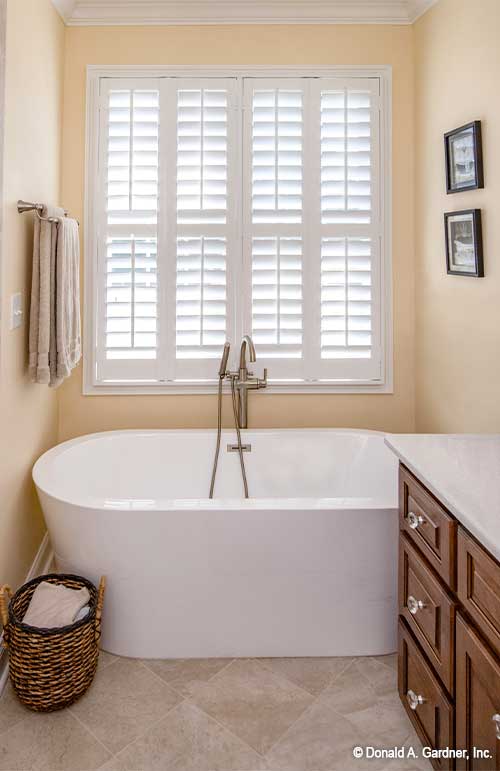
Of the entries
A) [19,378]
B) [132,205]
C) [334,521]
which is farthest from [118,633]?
[132,205]

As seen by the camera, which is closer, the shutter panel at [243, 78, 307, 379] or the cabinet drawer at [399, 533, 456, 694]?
the cabinet drawer at [399, 533, 456, 694]

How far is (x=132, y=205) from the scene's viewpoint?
10.5 ft

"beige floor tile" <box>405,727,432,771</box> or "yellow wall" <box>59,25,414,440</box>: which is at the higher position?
"yellow wall" <box>59,25,414,440</box>

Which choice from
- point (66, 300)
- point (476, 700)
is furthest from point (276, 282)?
point (476, 700)

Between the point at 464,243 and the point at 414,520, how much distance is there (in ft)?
4.62

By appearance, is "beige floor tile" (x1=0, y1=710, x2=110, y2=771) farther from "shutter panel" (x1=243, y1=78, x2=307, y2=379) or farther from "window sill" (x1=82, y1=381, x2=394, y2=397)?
"shutter panel" (x1=243, y1=78, x2=307, y2=379)

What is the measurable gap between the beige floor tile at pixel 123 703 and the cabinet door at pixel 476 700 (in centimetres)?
101

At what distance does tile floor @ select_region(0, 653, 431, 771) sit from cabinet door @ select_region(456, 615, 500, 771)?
0.50 meters

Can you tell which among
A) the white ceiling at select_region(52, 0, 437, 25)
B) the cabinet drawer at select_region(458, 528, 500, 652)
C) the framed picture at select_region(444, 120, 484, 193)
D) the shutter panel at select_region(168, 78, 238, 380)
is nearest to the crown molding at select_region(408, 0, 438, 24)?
the white ceiling at select_region(52, 0, 437, 25)

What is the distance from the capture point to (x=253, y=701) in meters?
2.05

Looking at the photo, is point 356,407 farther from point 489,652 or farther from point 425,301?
point 489,652

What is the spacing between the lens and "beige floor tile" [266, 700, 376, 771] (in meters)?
1.78

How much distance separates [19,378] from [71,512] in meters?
0.68

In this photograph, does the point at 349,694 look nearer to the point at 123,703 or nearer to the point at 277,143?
the point at 123,703
